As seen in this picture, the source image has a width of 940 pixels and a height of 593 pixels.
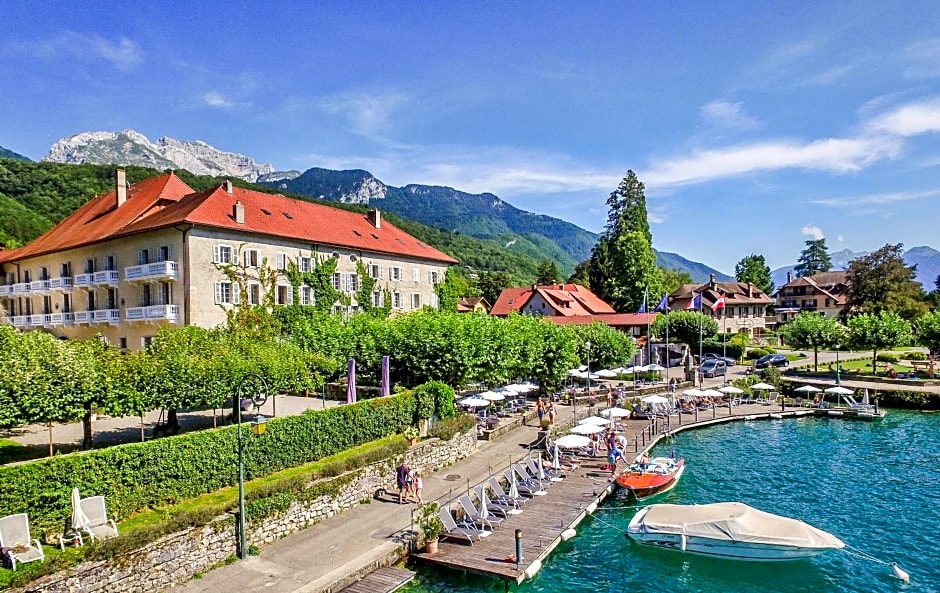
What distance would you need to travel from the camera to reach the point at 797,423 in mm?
39281

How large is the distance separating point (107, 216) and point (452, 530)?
42704 millimetres

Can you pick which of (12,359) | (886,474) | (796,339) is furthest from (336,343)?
(796,339)

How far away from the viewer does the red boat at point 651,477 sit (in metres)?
24.7

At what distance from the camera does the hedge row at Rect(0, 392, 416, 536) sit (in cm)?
1497

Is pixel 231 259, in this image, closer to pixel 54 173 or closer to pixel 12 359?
pixel 12 359

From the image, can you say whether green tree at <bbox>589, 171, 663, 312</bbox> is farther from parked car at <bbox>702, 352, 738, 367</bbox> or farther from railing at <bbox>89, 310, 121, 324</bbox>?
railing at <bbox>89, 310, 121, 324</bbox>

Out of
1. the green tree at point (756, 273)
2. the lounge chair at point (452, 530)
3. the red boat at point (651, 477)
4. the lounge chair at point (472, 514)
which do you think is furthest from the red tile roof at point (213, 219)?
the green tree at point (756, 273)

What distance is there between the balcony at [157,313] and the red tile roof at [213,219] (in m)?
5.37

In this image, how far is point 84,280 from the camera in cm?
4372

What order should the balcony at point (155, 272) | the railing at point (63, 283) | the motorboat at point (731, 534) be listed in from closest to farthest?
the motorboat at point (731, 534) → the balcony at point (155, 272) → the railing at point (63, 283)

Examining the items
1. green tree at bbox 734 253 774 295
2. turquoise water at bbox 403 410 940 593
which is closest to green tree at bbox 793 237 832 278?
green tree at bbox 734 253 774 295

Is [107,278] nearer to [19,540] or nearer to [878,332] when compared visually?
[19,540]

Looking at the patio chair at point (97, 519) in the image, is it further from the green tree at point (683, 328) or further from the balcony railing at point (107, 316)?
the green tree at point (683, 328)

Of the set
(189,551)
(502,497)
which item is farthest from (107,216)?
(502,497)
